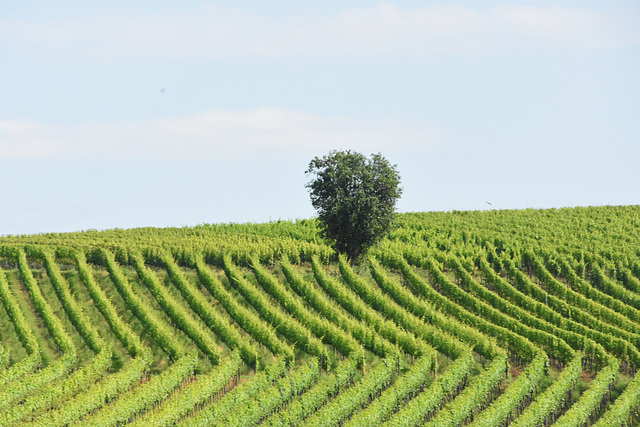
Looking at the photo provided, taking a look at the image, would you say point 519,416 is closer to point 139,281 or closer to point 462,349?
point 462,349

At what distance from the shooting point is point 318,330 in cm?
4122

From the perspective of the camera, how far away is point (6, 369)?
39.2 metres

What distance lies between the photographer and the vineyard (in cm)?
3272

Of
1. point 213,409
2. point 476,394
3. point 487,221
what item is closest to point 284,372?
point 213,409

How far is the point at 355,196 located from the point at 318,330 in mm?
16065

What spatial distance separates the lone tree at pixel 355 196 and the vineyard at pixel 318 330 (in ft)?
5.99

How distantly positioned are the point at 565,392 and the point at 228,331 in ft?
63.6

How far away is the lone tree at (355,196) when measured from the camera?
179 feet

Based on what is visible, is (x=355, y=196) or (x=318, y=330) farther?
(x=355, y=196)

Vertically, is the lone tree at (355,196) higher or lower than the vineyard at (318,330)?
higher

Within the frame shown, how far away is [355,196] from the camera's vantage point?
54594mm

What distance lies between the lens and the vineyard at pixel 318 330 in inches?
1288

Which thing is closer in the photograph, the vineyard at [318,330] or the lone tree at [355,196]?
the vineyard at [318,330]

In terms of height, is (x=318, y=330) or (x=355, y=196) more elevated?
(x=355, y=196)
